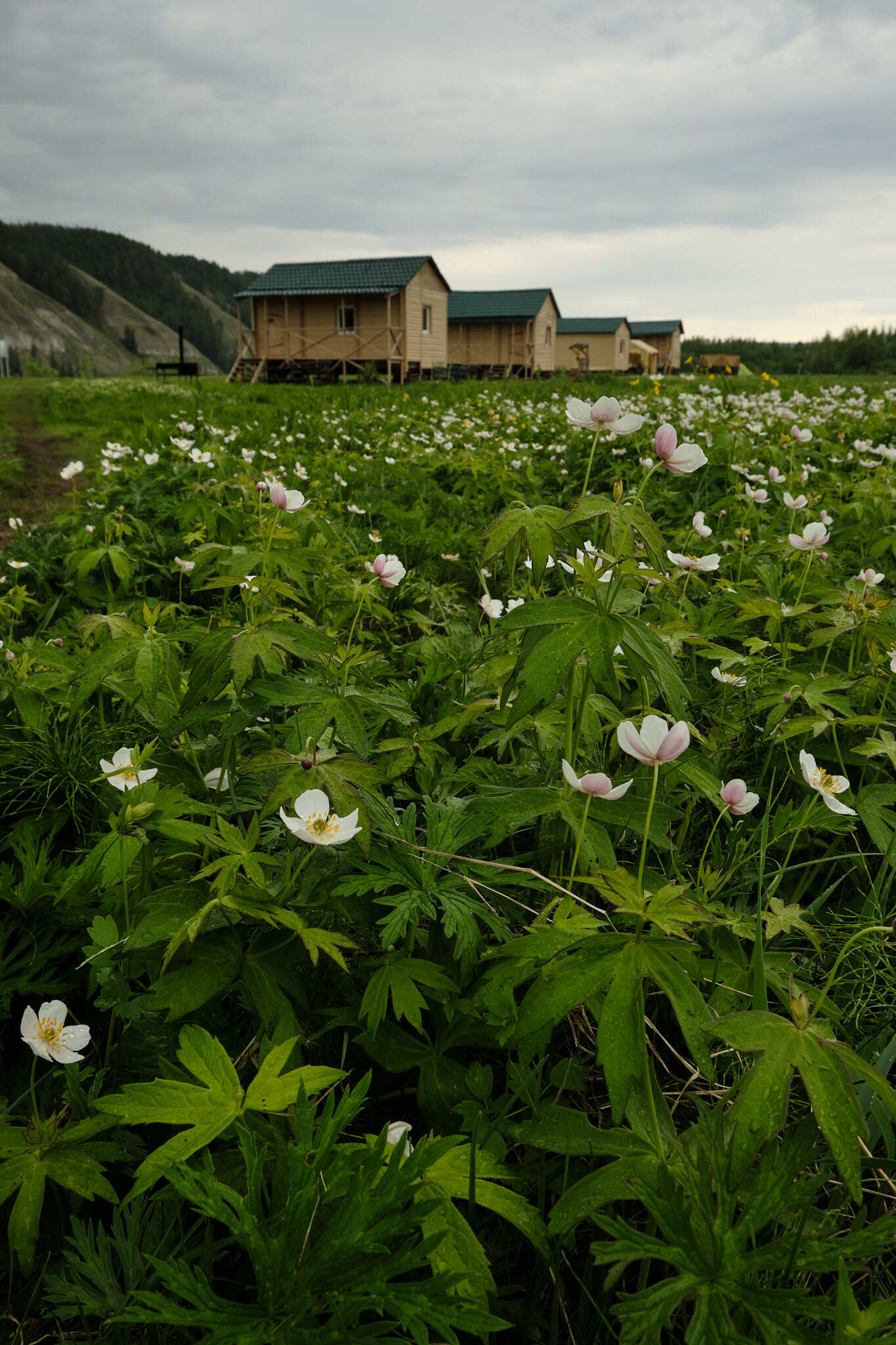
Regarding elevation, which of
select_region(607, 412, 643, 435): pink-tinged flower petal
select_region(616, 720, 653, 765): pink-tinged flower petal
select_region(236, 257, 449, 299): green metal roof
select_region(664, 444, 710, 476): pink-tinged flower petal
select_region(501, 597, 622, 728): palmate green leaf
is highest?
select_region(236, 257, 449, 299): green metal roof

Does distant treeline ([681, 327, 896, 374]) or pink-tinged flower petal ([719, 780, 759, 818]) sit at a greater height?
distant treeline ([681, 327, 896, 374])

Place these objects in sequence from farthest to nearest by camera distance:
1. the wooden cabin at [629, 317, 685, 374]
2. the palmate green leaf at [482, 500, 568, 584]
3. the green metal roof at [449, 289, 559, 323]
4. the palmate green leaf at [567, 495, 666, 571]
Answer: the wooden cabin at [629, 317, 685, 374] < the green metal roof at [449, 289, 559, 323] < the palmate green leaf at [482, 500, 568, 584] < the palmate green leaf at [567, 495, 666, 571]

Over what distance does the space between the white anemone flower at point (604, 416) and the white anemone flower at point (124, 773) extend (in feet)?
3.52

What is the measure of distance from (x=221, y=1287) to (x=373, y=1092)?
1.21 ft

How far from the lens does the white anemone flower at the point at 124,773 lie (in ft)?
5.24

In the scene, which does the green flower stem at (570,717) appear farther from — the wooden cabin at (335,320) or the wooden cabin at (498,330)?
the wooden cabin at (498,330)

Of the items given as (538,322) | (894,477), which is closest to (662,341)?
(538,322)

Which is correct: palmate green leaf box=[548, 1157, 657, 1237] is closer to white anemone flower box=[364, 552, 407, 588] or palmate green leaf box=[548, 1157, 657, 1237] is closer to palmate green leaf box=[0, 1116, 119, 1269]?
palmate green leaf box=[0, 1116, 119, 1269]

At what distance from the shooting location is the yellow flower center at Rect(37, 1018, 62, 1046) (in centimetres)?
129

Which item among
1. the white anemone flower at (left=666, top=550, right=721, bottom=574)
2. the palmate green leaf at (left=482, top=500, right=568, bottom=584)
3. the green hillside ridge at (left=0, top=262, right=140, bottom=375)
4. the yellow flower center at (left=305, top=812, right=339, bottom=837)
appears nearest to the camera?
the yellow flower center at (left=305, top=812, right=339, bottom=837)

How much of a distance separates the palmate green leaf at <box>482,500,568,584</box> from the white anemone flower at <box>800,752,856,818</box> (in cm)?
60

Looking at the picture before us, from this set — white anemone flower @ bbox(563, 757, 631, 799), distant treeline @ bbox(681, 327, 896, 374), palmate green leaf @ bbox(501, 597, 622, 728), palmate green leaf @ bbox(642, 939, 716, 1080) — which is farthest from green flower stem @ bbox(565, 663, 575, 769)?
distant treeline @ bbox(681, 327, 896, 374)

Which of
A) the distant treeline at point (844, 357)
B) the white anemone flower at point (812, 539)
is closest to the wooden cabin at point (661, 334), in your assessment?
the distant treeline at point (844, 357)

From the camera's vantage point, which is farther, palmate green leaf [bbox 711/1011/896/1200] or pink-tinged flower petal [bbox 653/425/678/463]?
pink-tinged flower petal [bbox 653/425/678/463]
